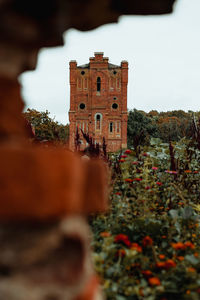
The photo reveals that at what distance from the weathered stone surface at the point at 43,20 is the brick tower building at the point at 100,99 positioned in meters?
32.8

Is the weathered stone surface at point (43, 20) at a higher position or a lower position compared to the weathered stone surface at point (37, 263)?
higher

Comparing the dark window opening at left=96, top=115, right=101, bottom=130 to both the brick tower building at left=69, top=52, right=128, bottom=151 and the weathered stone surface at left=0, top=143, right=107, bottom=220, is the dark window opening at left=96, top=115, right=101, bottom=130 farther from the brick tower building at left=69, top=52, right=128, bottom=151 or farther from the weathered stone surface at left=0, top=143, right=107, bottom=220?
the weathered stone surface at left=0, top=143, right=107, bottom=220

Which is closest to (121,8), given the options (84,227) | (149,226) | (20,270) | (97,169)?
(97,169)

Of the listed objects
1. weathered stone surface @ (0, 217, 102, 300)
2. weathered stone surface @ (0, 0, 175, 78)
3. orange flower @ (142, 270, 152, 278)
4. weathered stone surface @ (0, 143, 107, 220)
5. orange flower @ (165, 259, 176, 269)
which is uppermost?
weathered stone surface @ (0, 0, 175, 78)

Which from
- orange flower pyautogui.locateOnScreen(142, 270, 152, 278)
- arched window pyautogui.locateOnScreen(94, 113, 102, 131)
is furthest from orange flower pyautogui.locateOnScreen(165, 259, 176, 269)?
arched window pyautogui.locateOnScreen(94, 113, 102, 131)

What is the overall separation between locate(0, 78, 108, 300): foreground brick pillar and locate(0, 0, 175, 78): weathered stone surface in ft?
0.76

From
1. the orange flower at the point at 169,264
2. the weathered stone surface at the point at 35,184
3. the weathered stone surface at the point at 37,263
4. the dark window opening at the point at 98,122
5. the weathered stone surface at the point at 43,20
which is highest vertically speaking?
the dark window opening at the point at 98,122

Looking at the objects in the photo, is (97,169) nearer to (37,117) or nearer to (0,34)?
(0,34)

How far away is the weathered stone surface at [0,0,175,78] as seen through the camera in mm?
725

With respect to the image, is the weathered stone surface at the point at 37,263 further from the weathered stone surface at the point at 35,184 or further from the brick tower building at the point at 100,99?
the brick tower building at the point at 100,99

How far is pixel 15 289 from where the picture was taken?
69 cm

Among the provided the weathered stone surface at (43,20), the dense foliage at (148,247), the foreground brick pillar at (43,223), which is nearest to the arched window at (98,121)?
the dense foliage at (148,247)

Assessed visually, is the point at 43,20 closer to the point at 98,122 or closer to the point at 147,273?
the point at 147,273

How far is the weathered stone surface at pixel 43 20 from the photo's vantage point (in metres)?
0.72
